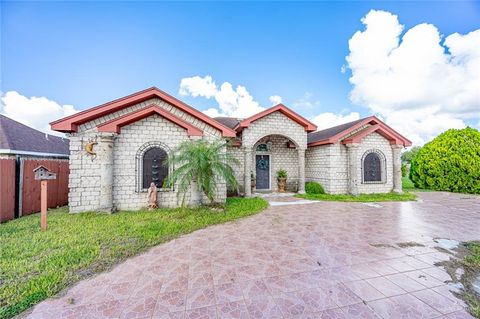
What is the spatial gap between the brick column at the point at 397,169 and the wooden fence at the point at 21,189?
17288 mm

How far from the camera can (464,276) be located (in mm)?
3100

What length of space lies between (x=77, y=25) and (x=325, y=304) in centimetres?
1132

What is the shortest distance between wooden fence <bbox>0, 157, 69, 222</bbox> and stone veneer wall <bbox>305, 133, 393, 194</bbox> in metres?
13.1

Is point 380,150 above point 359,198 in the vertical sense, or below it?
above

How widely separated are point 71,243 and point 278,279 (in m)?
4.60

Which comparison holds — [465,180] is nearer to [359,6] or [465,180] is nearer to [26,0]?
[359,6]

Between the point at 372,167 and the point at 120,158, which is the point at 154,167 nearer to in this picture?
the point at 120,158

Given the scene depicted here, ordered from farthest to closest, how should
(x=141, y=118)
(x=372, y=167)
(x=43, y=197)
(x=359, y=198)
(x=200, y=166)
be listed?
1. (x=372, y=167)
2. (x=359, y=198)
3. (x=141, y=118)
4. (x=200, y=166)
5. (x=43, y=197)

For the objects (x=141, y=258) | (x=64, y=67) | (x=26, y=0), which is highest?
(x=26, y=0)

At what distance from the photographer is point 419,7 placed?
27.7 ft

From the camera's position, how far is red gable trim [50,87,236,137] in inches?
266

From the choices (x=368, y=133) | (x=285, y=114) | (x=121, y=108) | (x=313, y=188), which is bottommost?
(x=313, y=188)

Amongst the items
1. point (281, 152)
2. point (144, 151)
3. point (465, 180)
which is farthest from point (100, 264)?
point (465, 180)

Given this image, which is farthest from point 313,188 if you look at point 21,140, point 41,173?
point 21,140
